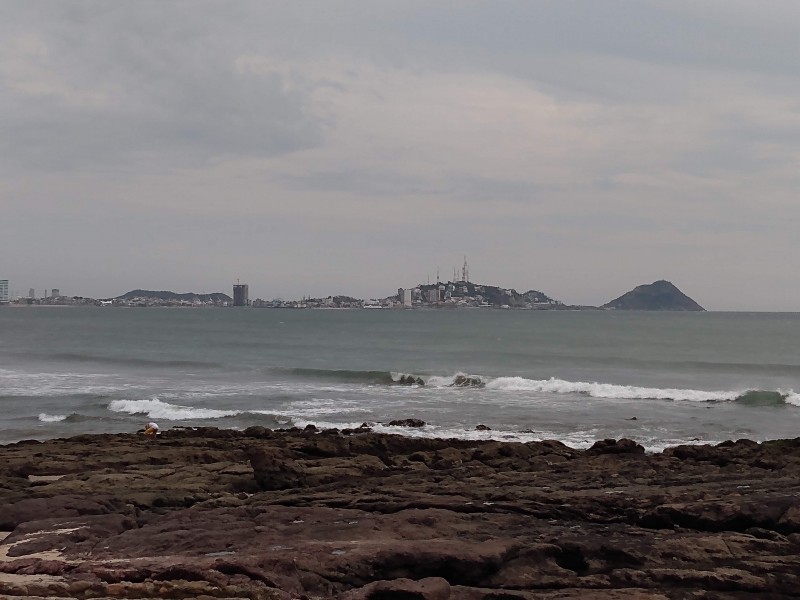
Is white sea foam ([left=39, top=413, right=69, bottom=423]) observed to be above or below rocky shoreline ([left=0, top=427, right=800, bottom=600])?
below

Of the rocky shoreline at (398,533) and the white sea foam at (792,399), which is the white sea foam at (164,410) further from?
the white sea foam at (792,399)

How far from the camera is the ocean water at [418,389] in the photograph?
27.1 metres

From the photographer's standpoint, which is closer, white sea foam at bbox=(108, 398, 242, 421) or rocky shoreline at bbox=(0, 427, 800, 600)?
rocky shoreline at bbox=(0, 427, 800, 600)

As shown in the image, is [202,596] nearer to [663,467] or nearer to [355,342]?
[663,467]

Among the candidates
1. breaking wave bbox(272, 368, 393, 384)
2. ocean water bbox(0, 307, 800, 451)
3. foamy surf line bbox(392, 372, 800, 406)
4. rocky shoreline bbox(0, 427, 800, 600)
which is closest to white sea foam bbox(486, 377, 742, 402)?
foamy surf line bbox(392, 372, 800, 406)

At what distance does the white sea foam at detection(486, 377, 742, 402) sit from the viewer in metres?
37.0

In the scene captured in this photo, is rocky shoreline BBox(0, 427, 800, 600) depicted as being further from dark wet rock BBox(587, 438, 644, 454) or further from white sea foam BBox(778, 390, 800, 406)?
white sea foam BBox(778, 390, 800, 406)

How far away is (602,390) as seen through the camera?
129 ft

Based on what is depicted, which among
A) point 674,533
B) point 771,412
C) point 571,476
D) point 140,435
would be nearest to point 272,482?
Answer: point 571,476

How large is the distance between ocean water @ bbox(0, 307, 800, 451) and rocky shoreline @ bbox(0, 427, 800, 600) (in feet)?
35.9

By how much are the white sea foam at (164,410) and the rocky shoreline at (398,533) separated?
1442cm

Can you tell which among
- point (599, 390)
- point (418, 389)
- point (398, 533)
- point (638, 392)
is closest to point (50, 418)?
point (418, 389)

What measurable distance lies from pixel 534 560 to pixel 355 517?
8.64ft

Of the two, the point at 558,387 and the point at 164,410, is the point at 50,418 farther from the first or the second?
the point at 558,387
